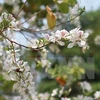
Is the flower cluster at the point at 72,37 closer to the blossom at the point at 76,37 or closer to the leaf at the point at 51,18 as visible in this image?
the blossom at the point at 76,37

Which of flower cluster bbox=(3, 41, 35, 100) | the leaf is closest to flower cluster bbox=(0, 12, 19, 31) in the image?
flower cluster bbox=(3, 41, 35, 100)

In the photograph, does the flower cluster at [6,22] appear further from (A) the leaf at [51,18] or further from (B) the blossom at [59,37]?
(A) the leaf at [51,18]

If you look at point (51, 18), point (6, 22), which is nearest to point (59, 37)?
point (6, 22)

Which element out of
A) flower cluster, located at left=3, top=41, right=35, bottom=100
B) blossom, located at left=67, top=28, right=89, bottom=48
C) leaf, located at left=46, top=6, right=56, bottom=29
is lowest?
flower cluster, located at left=3, top=41, right=35, bottom=100

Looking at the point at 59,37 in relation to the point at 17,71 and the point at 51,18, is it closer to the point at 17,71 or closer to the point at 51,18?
the point at 17,71

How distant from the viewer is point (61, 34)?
817 mm

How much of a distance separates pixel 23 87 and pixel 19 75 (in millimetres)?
62

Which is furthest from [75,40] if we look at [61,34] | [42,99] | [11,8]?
[11,8]

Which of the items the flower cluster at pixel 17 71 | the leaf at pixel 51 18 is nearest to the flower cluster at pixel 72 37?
the flower cluster at pixel 17 71

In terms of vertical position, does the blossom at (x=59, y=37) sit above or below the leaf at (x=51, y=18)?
below

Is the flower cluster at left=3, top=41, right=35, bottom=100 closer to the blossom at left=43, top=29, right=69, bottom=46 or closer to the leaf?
the blossom at left=43, top=29, right=69, bottom=46

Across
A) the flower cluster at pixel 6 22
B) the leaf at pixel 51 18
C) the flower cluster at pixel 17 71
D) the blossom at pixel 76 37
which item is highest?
the leaf at pixel 51 18

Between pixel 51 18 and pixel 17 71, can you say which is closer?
pixel 17 71

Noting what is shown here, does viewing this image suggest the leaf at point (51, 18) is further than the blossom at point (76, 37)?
Yes
